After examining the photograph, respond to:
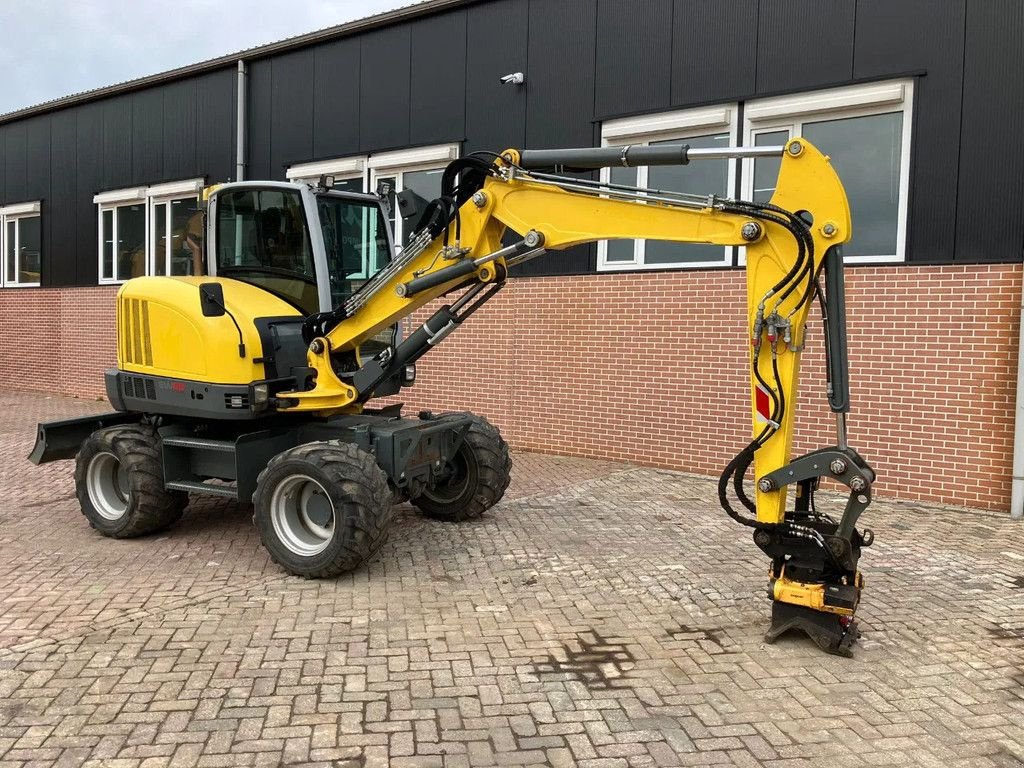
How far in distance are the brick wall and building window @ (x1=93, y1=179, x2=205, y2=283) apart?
6.07m

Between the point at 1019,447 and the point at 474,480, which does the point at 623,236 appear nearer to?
the point at 474,480

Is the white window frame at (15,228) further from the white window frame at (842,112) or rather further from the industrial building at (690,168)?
the white window frame at (842,112)

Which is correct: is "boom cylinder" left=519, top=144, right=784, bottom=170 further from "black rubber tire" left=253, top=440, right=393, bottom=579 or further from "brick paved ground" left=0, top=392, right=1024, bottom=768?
"brick paved ground" left=0, top=392, right=1024, bottom=768

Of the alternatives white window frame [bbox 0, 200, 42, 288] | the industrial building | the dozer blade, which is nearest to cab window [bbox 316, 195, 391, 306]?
the industrial building

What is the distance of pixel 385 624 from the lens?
481 cm

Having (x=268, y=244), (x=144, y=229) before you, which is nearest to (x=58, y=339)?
(x=144, y=229)

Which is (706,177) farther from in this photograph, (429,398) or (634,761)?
(634,761)

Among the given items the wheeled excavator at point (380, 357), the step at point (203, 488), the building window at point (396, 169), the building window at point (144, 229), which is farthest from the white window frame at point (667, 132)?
the building window at point (144, 229)

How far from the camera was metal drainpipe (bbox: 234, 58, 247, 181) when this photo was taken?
13.5 meters

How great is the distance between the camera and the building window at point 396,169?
37.1 ft

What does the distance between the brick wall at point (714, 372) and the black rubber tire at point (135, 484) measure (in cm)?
490

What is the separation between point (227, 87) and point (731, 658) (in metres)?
12.8

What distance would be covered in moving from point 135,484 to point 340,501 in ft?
6.72

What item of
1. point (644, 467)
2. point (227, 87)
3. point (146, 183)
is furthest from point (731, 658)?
point (146, 183)
